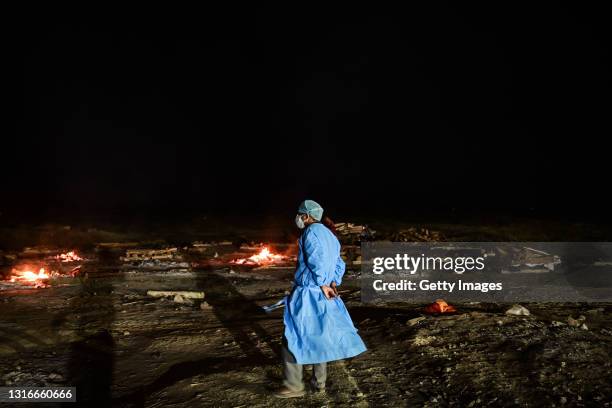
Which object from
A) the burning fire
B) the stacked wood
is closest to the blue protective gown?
the burning fire

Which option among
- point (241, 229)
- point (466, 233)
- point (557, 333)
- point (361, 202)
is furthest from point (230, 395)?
point (361, 202)

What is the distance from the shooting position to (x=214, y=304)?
9742 millimetres

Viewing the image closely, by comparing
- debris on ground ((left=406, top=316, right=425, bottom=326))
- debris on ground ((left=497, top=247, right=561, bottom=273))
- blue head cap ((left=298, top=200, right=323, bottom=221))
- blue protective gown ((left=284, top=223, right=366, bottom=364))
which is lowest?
debris on ground ((left=497, top=247, right=561, bottom=273))

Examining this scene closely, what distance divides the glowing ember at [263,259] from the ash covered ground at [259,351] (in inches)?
123

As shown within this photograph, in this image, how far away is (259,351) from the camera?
6547 mm

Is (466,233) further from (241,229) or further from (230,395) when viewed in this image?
(230,395)

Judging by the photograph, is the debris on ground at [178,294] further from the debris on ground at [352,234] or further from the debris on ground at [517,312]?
the debris on ground at [352,234]

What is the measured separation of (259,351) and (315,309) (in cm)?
224

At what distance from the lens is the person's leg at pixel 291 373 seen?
15.7 ft

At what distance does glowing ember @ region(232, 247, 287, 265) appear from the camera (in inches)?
561

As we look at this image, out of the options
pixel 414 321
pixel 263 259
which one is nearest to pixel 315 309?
pixel 414 321

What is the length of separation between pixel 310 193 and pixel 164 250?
41710 millimetres

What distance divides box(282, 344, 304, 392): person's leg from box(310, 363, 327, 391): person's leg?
0.53 feet

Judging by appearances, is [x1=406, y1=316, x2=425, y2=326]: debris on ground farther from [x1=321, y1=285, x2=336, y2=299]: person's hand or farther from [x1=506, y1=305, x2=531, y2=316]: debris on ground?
[x1=321, y1=285, x2=336, y2=299]: person's hand
